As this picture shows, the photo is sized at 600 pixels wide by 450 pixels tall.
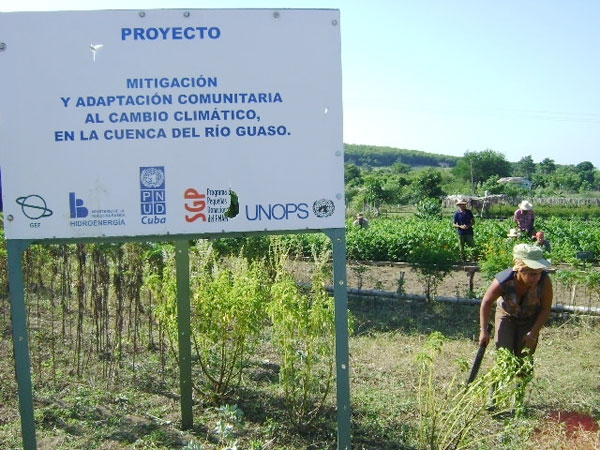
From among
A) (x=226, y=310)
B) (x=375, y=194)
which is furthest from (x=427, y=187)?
(x=226, y=310)

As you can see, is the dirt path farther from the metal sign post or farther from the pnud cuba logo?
the metal sign post

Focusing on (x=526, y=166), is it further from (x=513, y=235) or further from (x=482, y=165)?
(x=513, y=235)

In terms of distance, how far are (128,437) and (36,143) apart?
2432 millimetres

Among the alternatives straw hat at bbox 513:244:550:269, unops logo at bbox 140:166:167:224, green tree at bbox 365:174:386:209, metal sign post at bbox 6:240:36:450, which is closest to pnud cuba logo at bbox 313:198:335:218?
unops logo at bbox 140:166:167:224

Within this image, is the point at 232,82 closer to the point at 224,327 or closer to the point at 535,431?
the point at 224,327

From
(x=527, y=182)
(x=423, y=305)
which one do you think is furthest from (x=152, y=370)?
(x=527, y=182)

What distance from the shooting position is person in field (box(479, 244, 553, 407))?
4.87 meters

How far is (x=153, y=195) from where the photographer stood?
3387mm

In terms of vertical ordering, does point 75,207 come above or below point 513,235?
above

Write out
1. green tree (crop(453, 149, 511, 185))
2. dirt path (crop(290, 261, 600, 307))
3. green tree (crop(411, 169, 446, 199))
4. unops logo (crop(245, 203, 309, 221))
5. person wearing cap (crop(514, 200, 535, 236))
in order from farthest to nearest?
green tree (crop(453, 149, 511, 185))
green tree (crop(411, 169, 446, 199))
person wearing cap (crop(514, 200, 535, 236))
dirt path (crop(290, 261, 600, 307))
unops logo (crop(245, 203, 309, 221))

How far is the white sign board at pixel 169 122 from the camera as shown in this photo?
3.30 m

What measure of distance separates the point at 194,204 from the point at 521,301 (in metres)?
3.15

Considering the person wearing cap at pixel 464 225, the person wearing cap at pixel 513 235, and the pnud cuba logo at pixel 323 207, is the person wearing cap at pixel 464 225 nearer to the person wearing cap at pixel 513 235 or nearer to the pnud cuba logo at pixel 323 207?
the person wearing cap at pixel 513 235

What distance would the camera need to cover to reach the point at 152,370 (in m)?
6.05
